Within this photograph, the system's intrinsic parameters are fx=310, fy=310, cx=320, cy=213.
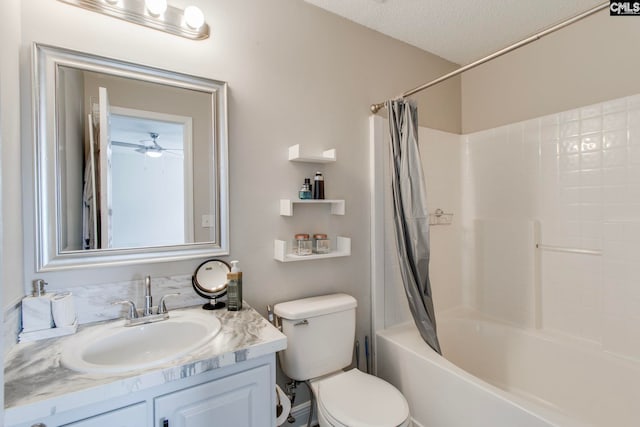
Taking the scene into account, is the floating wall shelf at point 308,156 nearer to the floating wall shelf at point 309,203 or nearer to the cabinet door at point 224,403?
the floating wall shelf at point 309,203

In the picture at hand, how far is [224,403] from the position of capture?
1076 millimetres

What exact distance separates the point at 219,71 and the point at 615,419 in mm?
2763

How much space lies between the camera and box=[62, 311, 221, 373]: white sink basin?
1083 mm

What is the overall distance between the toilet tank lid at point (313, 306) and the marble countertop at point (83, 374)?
36cm

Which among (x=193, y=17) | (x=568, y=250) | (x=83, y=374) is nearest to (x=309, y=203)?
(x=193, y=17)

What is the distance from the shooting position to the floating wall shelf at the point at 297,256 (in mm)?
1657

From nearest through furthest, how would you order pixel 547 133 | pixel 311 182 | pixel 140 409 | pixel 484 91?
pixel 140 409, pixel 311 182, pixel 547 133, pixel 484 91

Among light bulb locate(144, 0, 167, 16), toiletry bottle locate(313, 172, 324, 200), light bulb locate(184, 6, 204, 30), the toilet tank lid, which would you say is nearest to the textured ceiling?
light bulb locate(184, 6, 204, 30)

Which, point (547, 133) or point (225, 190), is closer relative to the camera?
point (225, 190)

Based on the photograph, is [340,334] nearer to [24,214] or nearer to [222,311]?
[222,311]

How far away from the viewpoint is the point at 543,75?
2.20 m

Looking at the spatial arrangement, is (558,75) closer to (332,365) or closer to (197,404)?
(332,365)

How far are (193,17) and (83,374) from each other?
1465 millimetres

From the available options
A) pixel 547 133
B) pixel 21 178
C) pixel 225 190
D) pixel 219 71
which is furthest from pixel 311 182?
pixel 547 133
